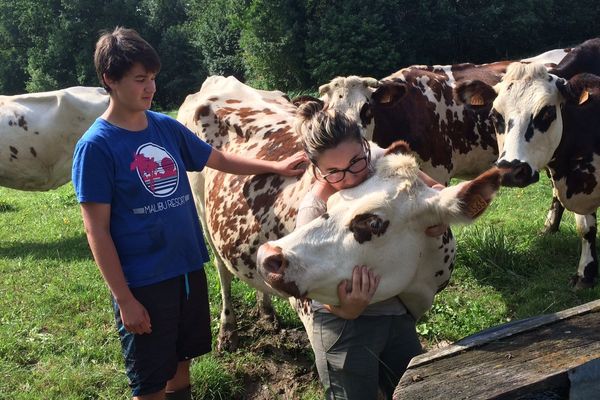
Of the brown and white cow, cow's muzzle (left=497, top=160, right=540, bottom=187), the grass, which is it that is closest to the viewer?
the brown and white cow

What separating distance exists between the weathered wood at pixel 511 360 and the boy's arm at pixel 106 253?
134 cm

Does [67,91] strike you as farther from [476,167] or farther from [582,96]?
[582,96]

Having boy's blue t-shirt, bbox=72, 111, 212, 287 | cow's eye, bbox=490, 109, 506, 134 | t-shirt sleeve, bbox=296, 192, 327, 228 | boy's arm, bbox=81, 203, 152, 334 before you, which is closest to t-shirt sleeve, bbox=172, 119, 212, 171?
boy's blue t-shirt, bbox=72, 111, 212, 287

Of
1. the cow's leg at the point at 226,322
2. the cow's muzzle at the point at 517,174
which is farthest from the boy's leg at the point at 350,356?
the cow's muzzle at the point at 517,174

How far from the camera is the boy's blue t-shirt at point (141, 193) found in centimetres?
236

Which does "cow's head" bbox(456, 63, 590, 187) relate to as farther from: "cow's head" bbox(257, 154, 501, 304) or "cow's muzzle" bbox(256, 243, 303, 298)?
"cow's muzzle" bbox(256, 243, 303, 298)

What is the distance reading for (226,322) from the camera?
14.4ft

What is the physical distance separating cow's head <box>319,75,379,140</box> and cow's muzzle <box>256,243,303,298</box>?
335 cm

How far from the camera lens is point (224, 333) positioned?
4.32m

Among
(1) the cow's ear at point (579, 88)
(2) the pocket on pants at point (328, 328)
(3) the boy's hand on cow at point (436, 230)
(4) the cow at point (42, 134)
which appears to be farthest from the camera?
(4) the cow at point (42, 134)

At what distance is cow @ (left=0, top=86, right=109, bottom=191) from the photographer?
8.26 meters

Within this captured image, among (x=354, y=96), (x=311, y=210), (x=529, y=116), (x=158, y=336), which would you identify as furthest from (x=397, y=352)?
(x=354, y=96)

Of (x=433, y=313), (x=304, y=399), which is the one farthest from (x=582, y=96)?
(x=304, y=399)

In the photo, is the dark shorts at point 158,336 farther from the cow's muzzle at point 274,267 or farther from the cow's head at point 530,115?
the cow's head at point 530,115
